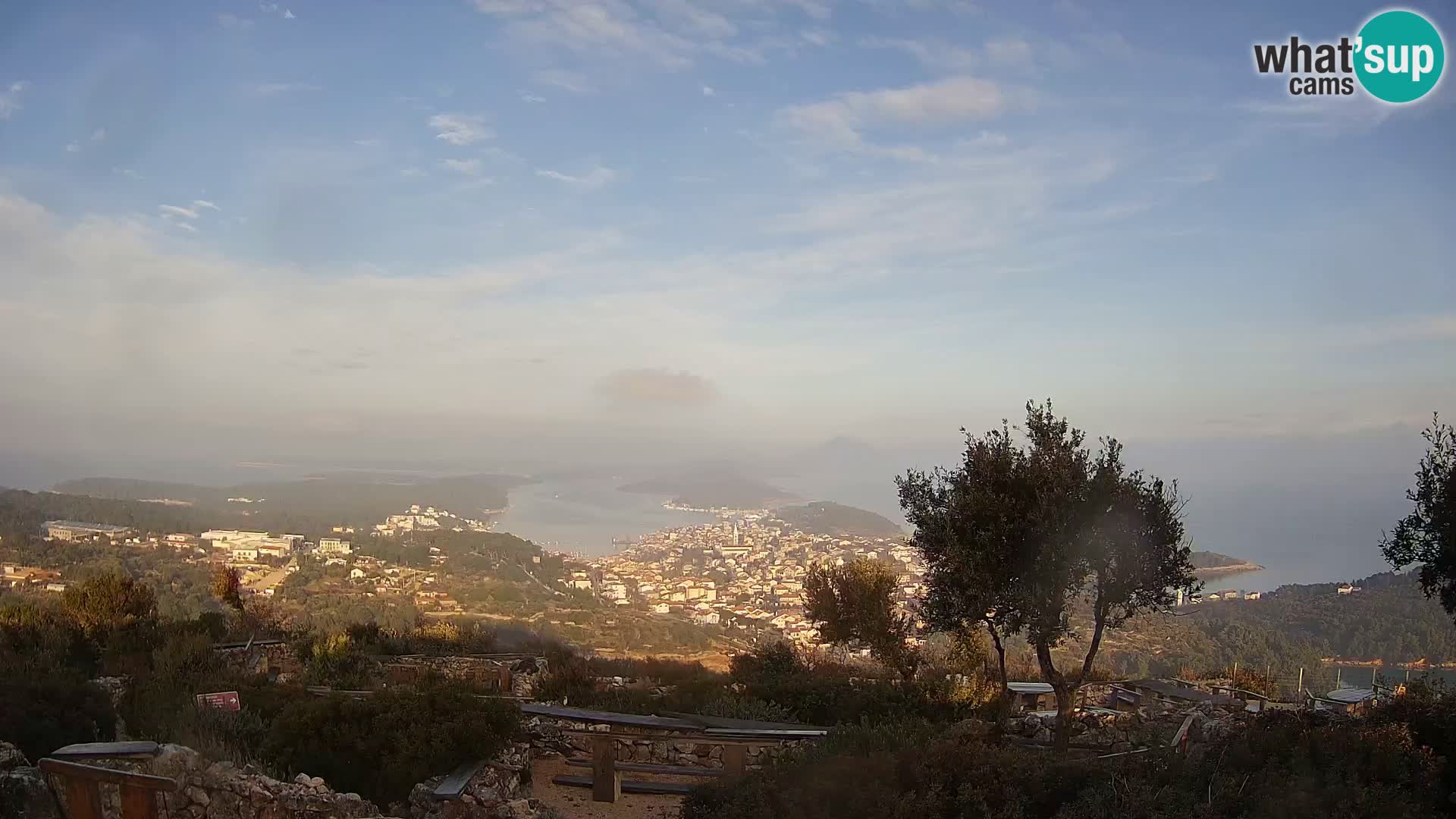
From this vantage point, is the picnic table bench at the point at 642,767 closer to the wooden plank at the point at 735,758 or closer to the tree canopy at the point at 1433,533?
the wooden plank at the point at 735,758

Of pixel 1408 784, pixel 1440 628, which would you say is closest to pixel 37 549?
pixel 1408 784

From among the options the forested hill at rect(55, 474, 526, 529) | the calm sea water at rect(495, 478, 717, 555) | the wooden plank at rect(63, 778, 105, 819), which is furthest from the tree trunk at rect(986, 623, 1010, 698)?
the calm sea water at rect(495, 478, 717, 555)

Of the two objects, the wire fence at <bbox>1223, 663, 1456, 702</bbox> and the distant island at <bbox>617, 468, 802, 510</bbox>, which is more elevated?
the distant island at <bbox>617, 468, 802, 510</bbox>

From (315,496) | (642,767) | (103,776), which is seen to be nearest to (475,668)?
(642,767)

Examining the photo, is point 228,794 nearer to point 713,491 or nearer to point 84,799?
point 84,799

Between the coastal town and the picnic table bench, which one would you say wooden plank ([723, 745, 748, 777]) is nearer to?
the picnic table bench

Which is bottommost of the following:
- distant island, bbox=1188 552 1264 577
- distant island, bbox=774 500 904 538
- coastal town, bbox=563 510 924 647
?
coastal town, bbox=563 510 924 647
